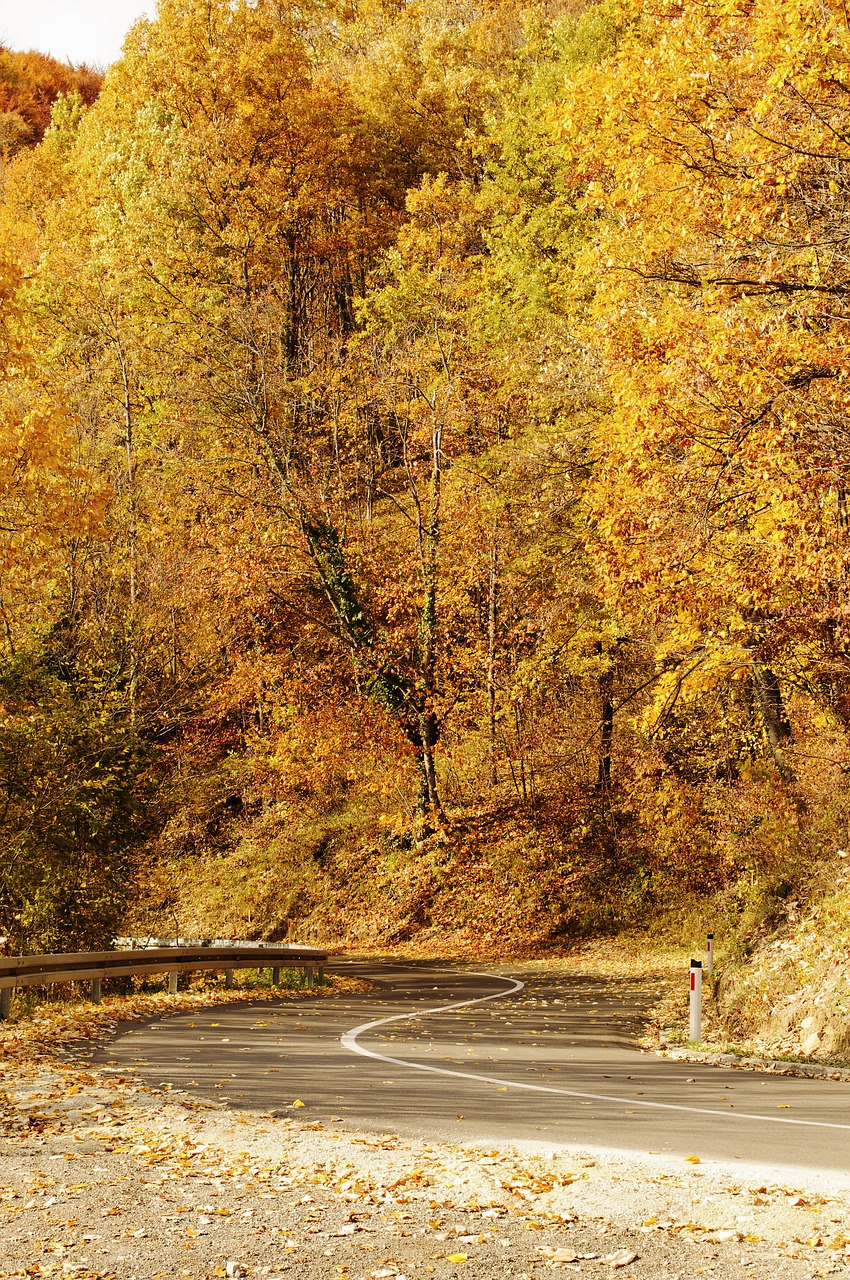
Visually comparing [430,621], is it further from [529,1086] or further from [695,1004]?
[529,1086]

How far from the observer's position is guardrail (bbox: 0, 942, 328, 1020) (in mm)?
13944

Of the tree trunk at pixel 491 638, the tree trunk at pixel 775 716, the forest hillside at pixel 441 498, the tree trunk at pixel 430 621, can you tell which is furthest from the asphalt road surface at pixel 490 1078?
the tree trunk at pixel 430 621

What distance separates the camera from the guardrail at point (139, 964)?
13.9 m

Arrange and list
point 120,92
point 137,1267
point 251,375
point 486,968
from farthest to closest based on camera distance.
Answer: point 120,92 < point 251,375 < point 486,968 < point 137,1267

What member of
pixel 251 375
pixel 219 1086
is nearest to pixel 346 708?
pixel 251 375

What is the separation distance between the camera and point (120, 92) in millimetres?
43406

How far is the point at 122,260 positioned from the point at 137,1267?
34.6 m

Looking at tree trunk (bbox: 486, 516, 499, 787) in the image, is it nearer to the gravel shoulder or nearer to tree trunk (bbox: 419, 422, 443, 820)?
tree trunk (bbox: 419, 422, 443, 820)

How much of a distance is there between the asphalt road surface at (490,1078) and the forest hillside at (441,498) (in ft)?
7.12

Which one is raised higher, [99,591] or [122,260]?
[122,260]

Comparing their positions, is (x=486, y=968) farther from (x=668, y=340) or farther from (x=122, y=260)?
(x=122, y=260)

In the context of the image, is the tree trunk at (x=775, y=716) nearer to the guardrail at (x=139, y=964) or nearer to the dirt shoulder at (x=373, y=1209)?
the guardrail at (x=139, y=964)

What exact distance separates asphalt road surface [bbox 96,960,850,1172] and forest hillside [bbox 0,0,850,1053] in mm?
2169

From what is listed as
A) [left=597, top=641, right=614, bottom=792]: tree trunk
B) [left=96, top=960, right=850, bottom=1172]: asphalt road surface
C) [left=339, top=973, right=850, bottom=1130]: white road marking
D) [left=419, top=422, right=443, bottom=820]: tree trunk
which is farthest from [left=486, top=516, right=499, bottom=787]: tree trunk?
[left=339, top=973, right=850, bottom=1130]: white road marking
